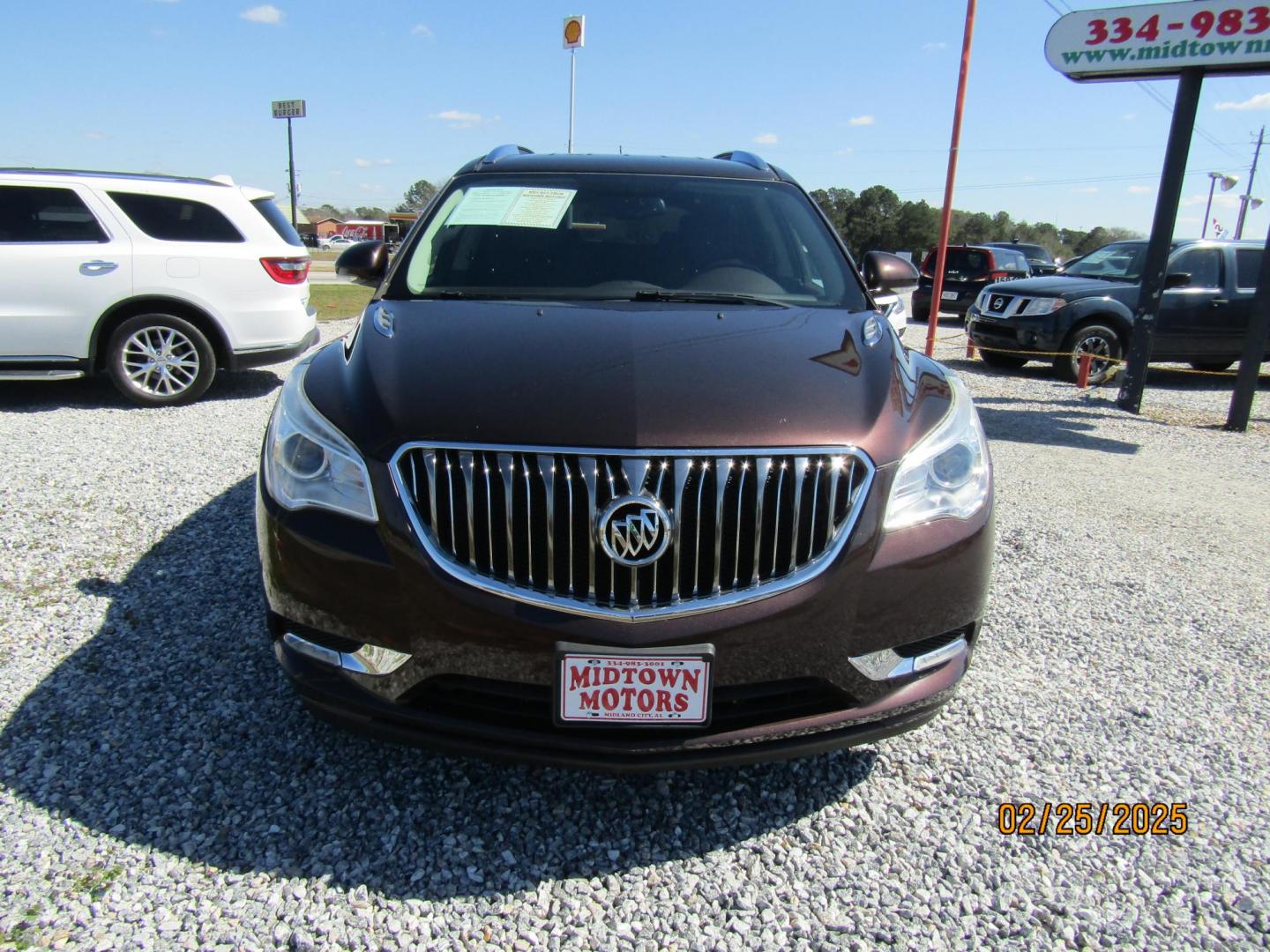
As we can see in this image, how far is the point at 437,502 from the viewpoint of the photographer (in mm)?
1974

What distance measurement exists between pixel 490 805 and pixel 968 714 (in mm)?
1549

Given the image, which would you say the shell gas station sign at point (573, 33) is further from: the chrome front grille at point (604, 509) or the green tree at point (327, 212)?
the green tree at point (327, 212)

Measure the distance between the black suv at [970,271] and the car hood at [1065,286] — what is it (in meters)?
4.99

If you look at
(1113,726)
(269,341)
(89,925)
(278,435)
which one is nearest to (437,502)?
(278,435)

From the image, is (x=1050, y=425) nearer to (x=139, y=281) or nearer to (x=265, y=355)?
(x=265, y=355)

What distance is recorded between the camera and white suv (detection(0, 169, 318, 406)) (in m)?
6.56

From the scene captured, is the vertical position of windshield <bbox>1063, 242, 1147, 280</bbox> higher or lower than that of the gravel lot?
higher

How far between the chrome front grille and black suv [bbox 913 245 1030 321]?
1544 cm

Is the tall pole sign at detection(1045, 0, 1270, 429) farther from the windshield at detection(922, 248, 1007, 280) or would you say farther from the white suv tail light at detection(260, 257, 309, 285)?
the windshield at detection(922, 248, 1007, 280)

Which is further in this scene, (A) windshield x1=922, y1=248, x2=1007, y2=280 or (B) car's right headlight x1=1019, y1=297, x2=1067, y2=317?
(A) windshield x1=922, y1=248, x2=1007, y2=280

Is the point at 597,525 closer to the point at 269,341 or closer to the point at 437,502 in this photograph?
the point at 437,502

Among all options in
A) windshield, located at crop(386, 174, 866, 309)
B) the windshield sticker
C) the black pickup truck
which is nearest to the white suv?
windshield, located at crop(386, 174, 866, 309)

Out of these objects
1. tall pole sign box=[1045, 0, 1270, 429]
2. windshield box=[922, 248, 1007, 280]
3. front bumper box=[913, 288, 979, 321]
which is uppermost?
tall pole sign box=[1045, 0, 1270, 429]
